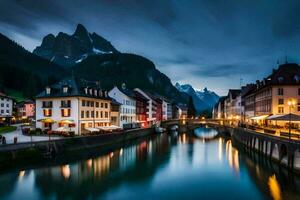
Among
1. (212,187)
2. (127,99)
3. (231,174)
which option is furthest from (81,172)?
(127,99)

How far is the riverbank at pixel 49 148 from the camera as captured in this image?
4116cm

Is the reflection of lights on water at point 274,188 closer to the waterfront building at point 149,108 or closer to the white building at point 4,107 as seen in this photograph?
the white building at point 4,107

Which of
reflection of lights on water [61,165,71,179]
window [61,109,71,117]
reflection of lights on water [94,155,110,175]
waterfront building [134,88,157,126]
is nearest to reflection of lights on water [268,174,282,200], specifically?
reflection of lights on water [94,155,110,175]

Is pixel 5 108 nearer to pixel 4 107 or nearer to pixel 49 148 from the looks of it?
pixel 4 107

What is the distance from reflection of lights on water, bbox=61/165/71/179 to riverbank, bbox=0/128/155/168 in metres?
4.87

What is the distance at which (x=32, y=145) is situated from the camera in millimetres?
45750

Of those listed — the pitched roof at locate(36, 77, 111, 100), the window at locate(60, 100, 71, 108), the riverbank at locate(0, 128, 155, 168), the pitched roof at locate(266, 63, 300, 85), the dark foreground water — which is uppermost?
the pitched roof at locate(266, 63, 300, 85)

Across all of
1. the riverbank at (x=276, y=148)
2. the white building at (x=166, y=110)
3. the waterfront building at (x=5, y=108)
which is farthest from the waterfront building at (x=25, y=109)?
the riverbank at (x=276, y=148)

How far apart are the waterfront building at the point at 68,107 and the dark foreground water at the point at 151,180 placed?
16.3 metres

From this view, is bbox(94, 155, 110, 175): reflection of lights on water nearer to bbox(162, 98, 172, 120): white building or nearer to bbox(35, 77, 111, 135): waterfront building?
bbox(35, 77, 111, 135): waterfront building

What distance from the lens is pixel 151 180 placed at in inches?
1492

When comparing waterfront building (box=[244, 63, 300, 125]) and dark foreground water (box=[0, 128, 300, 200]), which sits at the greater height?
waterfront building (box=[244, 63, 300, 125])

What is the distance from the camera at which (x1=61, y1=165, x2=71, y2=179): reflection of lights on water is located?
125 feet

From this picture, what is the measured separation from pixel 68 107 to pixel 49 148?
18767mm
